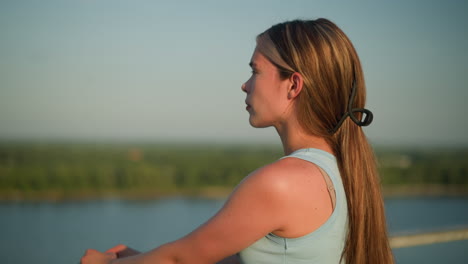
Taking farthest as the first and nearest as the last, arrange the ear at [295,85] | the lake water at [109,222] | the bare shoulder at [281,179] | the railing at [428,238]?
the lake water at [109,222]
the railing at [428,238]
the ear at [295,85]
the bare shoulder at [281,179]

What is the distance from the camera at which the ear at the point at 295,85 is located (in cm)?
75

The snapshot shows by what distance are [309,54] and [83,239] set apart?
16.0 meters

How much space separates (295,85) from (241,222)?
0.91 ft

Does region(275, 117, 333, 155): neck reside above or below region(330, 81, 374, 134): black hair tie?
below

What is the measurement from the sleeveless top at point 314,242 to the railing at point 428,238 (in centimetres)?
128

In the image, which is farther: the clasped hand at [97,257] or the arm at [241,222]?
the clasped hand at [97,257]

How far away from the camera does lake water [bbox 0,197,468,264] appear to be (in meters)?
13.5

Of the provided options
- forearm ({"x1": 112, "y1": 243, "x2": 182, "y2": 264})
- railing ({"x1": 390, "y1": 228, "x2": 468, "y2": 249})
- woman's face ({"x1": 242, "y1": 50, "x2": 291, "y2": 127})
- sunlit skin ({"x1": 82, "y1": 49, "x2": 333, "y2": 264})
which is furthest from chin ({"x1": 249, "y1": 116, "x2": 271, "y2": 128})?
railing ({"x1": 390, "y1": 228, "x2": 468, "y2": 249})

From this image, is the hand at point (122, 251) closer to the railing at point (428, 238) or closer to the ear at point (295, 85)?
the ear at point (295, 85)

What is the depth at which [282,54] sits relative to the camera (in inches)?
30.1

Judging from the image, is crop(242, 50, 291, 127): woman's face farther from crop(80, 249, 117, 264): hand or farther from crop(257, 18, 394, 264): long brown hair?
crop(80, 249, 117, 264): hand

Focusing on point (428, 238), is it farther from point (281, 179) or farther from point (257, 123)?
point (281, 179)

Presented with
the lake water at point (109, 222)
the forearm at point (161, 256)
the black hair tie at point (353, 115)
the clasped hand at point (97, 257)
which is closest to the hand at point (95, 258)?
the clasped hand at point (97, 257)

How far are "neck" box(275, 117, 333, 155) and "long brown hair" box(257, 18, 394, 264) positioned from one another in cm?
1
